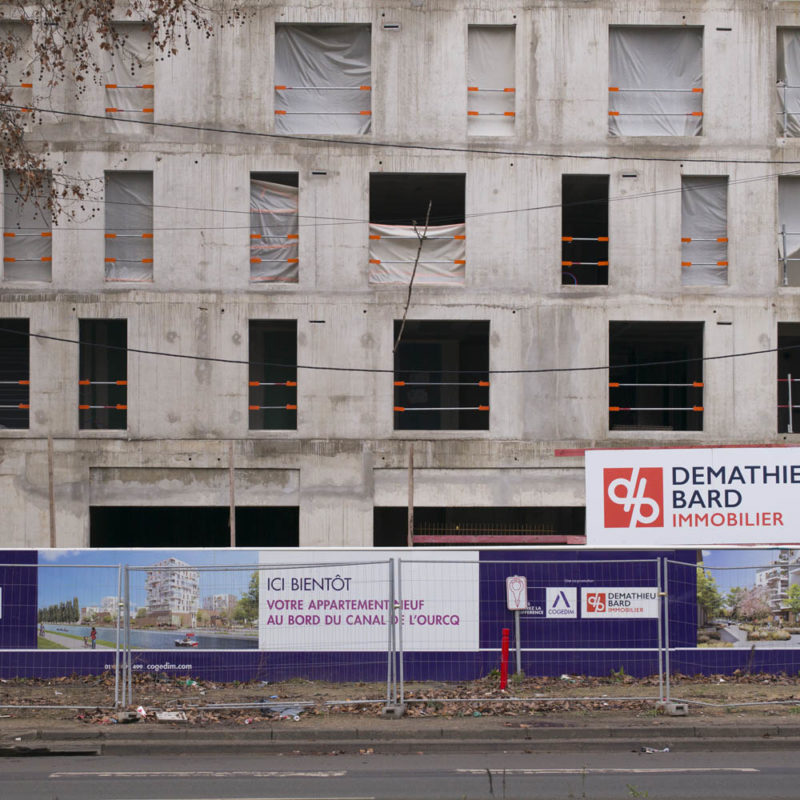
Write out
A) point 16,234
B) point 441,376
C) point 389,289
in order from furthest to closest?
point 441,376
point 16,234
point 389,289

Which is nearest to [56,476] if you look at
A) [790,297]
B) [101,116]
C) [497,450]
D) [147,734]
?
[101,116]

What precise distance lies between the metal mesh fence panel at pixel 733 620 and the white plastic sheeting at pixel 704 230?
40.0 feet

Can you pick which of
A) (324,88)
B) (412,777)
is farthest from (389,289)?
(412,777)

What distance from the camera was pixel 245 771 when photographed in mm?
11133

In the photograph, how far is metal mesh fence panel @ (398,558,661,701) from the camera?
51.5 ft

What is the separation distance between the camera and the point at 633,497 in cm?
1991

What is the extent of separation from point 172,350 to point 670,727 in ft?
53.5

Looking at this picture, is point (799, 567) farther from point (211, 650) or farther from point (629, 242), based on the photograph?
point (629, 242)

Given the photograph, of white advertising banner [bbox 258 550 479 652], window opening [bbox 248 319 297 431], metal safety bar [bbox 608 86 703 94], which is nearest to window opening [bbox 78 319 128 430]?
window opening [bbox 248 319 297 431]

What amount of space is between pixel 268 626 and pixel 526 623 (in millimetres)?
3633

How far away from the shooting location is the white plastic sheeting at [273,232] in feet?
87.0

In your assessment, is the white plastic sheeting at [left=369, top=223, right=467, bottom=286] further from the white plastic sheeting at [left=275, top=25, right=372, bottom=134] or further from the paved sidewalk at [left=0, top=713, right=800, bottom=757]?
the paved sidewalk at [left=0, top=713, right=800, bottom=757]

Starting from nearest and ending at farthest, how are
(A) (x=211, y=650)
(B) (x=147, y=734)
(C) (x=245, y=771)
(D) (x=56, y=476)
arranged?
1. (C) (x=245, y=771)
2. (B) (x=147, y=734)
3. (A) (x=211, y=650)
4. (D) (x=56, y=476)

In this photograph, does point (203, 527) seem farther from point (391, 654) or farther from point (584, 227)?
point (391, 654)
